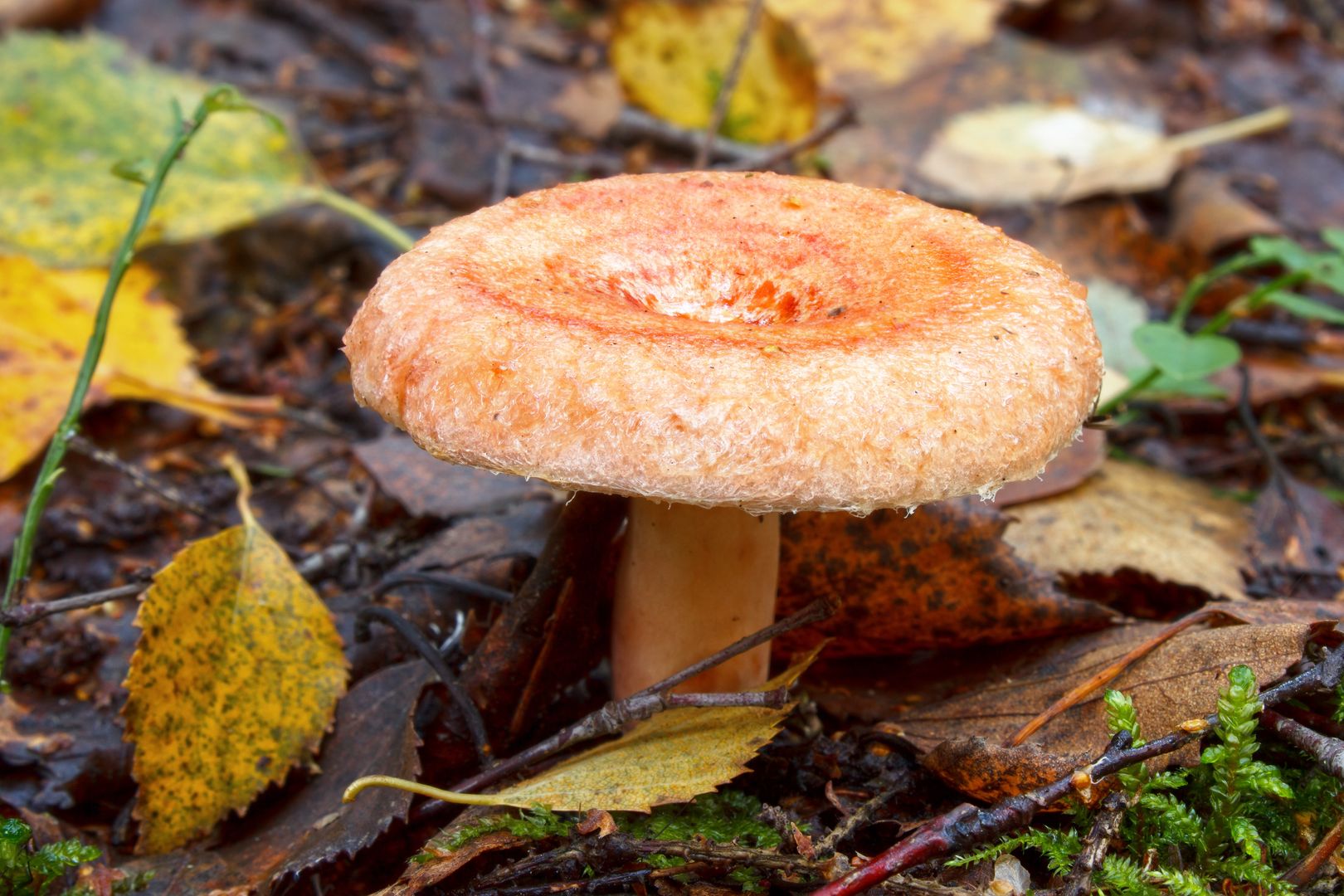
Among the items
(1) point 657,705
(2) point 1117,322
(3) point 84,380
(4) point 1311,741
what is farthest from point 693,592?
(2) point 1117,322

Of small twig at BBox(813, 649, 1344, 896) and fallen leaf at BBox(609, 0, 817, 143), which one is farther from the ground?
fallen leaf at BBox(609, 0, 817, 143)

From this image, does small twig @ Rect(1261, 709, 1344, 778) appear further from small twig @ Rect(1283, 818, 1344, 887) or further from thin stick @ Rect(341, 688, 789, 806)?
thin stick @ Rect(341, 688, 789, 806)

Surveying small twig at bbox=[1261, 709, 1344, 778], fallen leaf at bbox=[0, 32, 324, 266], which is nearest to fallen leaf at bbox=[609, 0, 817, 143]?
fallen leaf at bbox=[0, 32, 324, 266]

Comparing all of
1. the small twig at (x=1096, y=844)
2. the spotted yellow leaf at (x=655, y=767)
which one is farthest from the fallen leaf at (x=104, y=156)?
the small twig at (x=1096, y=844)

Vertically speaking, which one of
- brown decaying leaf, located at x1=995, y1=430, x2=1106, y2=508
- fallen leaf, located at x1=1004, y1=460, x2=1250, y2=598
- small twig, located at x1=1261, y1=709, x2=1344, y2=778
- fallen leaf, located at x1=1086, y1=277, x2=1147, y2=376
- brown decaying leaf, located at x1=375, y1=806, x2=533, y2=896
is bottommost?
brown decaying leaf, located at x1=375, y1=806, x2=533, y2=896

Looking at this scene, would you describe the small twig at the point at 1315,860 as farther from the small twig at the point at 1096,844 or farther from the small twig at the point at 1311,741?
the small twig at the point at 1096,844
